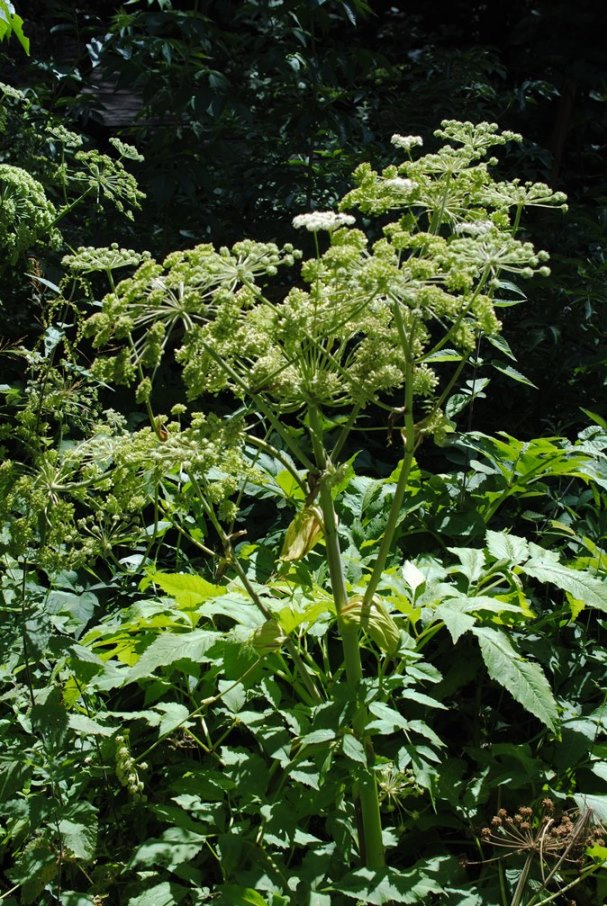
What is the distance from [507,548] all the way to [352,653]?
0.59 metres

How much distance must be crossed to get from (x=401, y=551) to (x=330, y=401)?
1.17m

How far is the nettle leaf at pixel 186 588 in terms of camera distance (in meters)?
2.49

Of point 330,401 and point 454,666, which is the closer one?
point 330,401

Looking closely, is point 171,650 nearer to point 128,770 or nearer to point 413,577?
point 128,770

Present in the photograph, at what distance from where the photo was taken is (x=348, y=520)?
3129 mm

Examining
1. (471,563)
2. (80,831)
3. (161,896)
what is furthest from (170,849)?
(471,563)

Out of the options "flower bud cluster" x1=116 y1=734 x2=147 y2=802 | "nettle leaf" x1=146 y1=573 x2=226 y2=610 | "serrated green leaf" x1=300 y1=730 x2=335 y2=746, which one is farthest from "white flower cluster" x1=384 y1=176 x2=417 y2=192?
"flower bud cluster" x1=116 y1=734 x2=147 y2=802

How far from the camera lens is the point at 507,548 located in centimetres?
264

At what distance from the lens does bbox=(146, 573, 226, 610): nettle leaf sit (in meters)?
2.49

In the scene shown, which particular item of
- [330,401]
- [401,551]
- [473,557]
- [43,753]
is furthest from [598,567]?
[43,753]

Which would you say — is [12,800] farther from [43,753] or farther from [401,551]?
[401,551]

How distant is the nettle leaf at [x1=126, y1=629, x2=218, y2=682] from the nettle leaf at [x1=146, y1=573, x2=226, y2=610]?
0.48ft

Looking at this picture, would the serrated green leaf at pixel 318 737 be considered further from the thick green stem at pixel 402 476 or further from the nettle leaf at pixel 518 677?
the nettle leaf at pixel 518 677

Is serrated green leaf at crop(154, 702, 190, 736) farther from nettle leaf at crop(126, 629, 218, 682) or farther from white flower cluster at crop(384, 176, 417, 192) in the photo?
white flower cluster at crop(384, 176, 417, 192)
